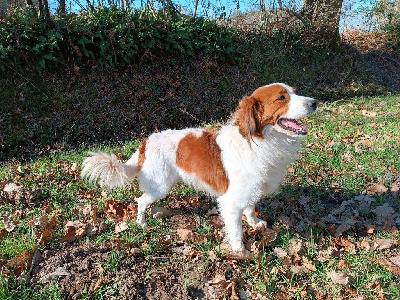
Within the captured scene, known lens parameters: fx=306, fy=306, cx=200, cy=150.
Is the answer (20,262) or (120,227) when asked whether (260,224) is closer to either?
(120,227)

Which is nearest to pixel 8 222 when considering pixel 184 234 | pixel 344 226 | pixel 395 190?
pixel 184 234

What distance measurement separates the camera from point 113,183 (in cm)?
364

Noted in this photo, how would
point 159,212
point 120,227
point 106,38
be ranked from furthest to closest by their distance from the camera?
point 106,38 → point 159,212 → point 120,227

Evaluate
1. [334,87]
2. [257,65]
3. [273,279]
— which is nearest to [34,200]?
[273,279]

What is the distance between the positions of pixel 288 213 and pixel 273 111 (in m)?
1.71

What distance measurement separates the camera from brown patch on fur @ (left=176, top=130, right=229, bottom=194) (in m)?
3.38

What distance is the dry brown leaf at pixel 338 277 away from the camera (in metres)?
2.86

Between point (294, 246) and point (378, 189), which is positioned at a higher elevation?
point (378, 189)

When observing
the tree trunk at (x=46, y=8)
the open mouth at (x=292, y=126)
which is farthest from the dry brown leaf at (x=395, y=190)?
the tree trunk at (x=46, y=8)

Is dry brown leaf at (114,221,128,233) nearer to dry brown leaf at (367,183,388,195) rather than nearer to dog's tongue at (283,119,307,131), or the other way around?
dog's tongue at (283,119,307,131)

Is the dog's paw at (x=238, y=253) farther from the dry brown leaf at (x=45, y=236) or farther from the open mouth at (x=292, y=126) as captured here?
the dry brown leaf at (x=45, y=236)

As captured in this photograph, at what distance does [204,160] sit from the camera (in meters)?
3.40

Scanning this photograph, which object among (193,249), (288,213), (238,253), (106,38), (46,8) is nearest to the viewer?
(238,253)

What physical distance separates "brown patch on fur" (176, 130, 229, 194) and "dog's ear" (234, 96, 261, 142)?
0.46m
